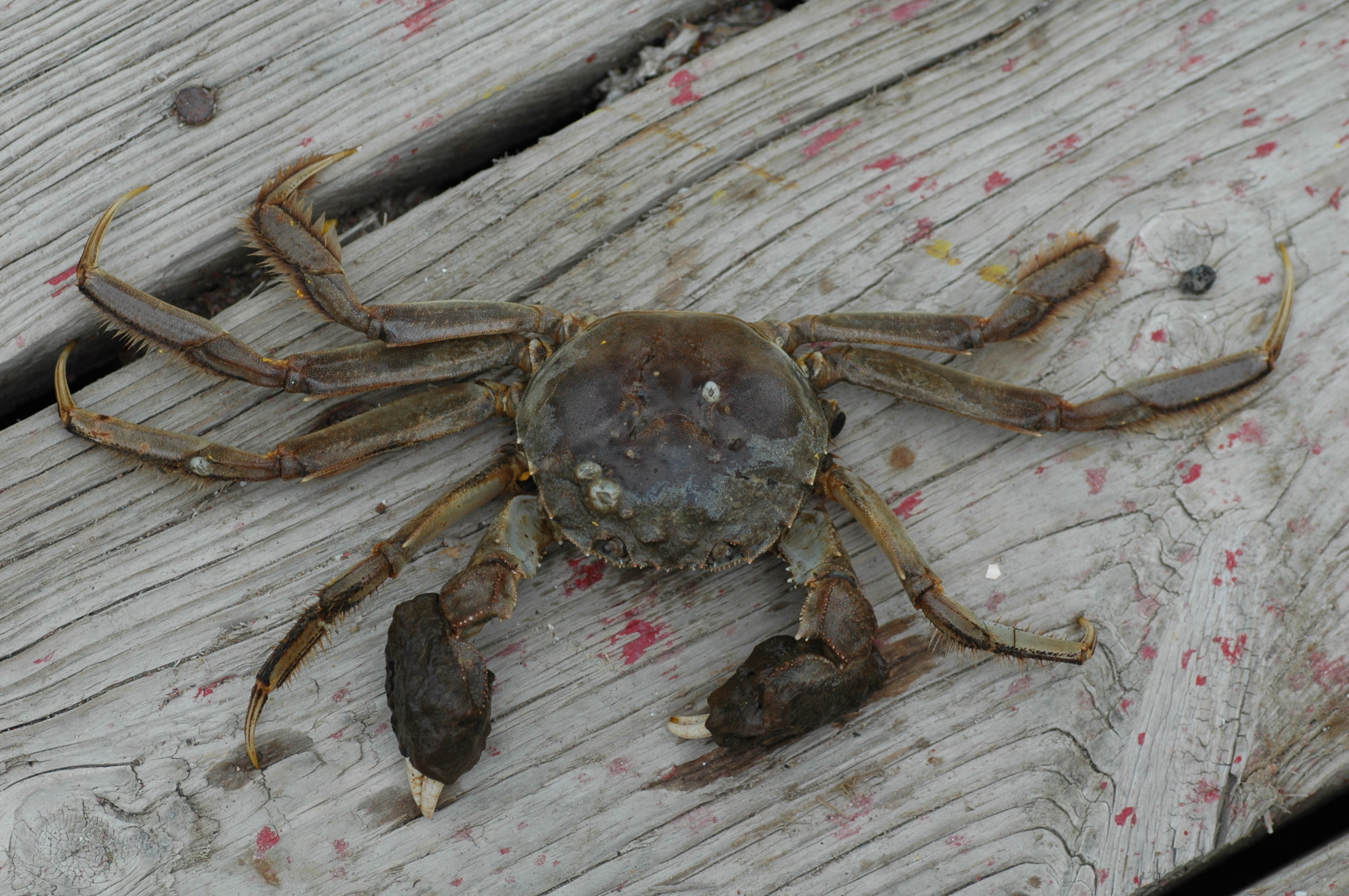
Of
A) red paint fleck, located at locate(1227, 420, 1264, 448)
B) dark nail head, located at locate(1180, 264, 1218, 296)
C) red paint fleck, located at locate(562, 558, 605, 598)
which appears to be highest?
dark nail head, located at locate(1180, 264, 1218, 296)

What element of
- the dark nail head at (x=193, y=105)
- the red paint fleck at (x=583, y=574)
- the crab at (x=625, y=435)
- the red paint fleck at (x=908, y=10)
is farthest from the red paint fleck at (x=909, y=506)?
the dark nail head at (x=193, y=105)

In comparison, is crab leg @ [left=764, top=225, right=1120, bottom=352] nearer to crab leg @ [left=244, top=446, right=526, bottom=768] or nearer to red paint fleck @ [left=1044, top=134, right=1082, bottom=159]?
red paint fleck @ [left=1044, top=134, right=1082, bottom=159]

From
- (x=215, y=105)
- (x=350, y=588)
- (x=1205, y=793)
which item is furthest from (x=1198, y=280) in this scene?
(x=215, y=105)

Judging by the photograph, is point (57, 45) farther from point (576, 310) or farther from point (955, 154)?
point (955, 154)

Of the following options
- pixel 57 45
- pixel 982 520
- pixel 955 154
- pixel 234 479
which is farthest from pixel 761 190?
pixel 57 45

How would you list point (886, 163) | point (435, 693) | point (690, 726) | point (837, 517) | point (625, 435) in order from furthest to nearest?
1. point (886, 163)
2. point (837, 517)
3. point (690, 726)
4. point (625, 435)
5. point (435, 693)

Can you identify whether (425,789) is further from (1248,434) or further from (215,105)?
(1248,434)

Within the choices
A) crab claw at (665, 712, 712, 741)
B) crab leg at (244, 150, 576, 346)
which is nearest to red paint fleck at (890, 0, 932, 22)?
crab leg at (244, 150, 576, 346)
